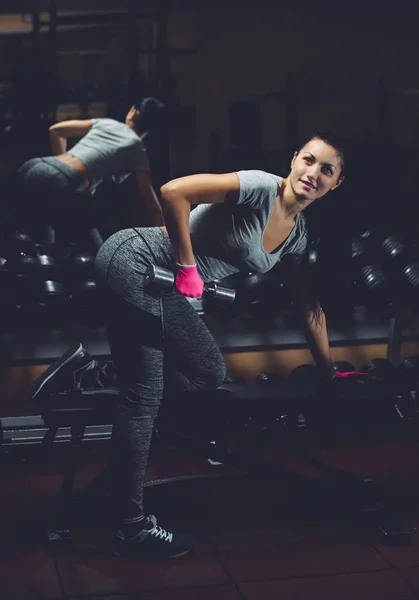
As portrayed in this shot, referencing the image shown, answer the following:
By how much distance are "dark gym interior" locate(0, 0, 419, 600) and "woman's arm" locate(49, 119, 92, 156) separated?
400 millimetres

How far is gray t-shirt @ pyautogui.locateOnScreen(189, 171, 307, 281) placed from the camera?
2.59 metres

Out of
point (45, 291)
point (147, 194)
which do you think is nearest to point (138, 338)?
point (45, 291)

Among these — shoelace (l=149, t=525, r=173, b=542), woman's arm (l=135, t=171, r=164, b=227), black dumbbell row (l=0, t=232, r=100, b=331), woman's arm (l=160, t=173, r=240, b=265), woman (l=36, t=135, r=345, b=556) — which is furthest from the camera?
woman's arm (l=135, t=171, r=164, b=227)

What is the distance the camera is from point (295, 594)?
8.34 feet

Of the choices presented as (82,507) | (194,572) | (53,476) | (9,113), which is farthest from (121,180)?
(194,572)

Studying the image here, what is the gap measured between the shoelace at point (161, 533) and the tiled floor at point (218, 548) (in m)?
0.07

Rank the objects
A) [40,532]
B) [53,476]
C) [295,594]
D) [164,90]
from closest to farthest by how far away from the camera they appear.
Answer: [295,594]
[40,532]
[53,476]
[164,90]

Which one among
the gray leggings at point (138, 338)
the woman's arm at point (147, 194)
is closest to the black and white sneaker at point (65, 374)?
the gray leggings at point (138, 338)

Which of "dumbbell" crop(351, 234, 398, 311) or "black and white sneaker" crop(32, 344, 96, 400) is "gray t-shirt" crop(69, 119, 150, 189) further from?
"black and white sneaker" crop(32, 344, 96, 400)

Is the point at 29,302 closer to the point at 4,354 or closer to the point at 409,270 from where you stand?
the point at 4,354

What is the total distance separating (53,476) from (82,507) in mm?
506

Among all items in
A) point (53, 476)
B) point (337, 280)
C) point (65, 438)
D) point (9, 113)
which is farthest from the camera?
point (9, 113)

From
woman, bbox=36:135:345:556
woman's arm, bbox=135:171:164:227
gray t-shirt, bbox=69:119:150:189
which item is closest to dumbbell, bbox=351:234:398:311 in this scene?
woman's arm, bbox=135:171:164:227

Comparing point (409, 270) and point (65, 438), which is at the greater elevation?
point (409, 270)
